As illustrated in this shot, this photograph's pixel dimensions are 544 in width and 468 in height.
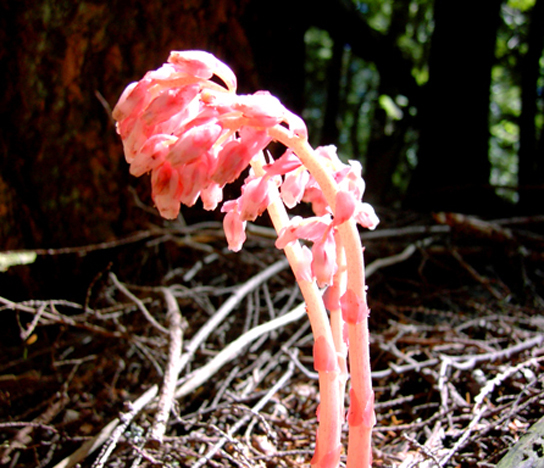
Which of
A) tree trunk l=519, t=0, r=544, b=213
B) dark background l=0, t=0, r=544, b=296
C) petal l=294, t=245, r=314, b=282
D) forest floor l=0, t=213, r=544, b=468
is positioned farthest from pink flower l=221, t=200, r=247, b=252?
tree trunk l=519, t=0, r=544, b=213

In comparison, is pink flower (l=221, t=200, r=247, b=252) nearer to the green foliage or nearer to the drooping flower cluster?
the drooping flower cluster

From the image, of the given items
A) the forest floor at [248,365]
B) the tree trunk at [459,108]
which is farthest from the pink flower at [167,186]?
the tree trunk at [459,108]

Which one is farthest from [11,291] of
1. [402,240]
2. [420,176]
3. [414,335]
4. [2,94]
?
[420,176]

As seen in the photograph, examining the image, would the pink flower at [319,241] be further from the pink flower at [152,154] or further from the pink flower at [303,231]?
the pink flower at [152,154]

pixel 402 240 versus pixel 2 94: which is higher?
pixel 2 94

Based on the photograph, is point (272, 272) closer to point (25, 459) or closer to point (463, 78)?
point (25, 459)

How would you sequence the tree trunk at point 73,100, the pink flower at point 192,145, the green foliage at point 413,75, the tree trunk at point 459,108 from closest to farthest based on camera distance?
1. the pink flower at point 192,145
2. the tree trunk at point 73,100
3. the tree trunk at point 459,108
4. the green foliage at point 413,75
